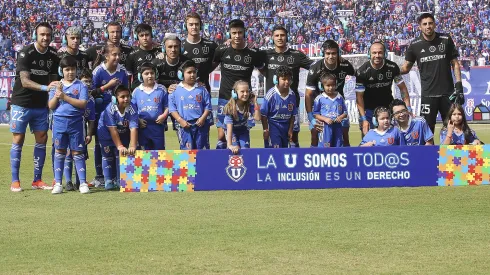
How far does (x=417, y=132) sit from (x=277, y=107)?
6.96 feet

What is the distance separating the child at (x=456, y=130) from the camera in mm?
12482

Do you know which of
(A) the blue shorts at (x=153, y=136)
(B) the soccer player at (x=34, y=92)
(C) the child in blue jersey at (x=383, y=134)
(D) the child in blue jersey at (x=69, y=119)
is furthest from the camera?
(A) the blue shorts at (x=153, y=136)

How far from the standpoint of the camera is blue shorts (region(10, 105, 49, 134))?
39.9 ft

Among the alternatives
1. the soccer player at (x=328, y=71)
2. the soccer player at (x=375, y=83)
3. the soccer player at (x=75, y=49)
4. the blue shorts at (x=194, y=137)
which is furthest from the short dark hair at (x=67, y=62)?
the soccer player at (x=375, y=83)

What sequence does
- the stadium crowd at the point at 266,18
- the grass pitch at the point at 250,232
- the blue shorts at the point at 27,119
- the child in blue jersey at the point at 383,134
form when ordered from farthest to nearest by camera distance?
the stadium crowd at the point at 266,18 → the child in blue jersey at the point at 383,134 → the blue shorts at the point at 27,119 → the grass pitch at the point at 250,232

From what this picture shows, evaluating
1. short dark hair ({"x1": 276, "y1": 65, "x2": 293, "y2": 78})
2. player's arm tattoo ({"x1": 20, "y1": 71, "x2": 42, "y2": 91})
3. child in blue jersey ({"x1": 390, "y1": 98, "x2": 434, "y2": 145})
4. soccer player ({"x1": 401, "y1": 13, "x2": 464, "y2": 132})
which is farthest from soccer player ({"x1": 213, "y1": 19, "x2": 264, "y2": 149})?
player's arm tattoo ({"x1": 20, "y1": 71, "x2": 42, "y2": 91})

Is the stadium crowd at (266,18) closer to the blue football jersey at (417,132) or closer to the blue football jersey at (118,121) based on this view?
the blue football jersey at (417,132)

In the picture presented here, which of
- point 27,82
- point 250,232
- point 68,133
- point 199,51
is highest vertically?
point 199,51

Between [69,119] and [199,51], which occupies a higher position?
[199,51]

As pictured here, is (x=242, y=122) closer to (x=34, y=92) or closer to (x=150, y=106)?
(x=150, y=106)

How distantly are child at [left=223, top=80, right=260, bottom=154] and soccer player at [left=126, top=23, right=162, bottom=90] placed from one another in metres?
1.75

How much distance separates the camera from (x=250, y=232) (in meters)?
8.02

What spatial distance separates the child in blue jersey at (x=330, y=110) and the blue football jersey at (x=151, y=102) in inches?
93.1

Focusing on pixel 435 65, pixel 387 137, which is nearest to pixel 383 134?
pixel 387 137
